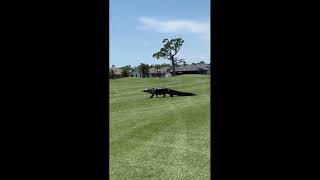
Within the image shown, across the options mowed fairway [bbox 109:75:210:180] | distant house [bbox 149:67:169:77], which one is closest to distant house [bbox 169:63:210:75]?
distant house [bbox 149:67:169:77]

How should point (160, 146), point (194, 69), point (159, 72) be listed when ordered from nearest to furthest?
point (160, 146) → point (194, 69) → point (159, 72)

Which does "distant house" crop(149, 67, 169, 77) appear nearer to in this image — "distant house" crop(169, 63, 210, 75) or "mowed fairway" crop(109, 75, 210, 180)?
"distant house" crop(169, 63, 210, 75)

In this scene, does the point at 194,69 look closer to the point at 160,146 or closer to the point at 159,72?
the point at 159,72

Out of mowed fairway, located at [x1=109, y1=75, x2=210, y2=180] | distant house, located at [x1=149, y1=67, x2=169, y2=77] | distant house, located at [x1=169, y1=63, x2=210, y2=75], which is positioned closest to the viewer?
mowed fairway, located at [x1=109, y1=75, x2=210, y2=180]

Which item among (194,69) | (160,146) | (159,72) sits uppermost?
(194,69)

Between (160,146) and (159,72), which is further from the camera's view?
(159,72)

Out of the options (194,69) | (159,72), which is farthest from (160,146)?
(159,72)

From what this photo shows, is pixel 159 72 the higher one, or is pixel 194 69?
pixel 194 69

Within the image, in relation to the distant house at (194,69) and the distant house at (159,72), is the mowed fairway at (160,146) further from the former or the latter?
the distant house at (159,72)

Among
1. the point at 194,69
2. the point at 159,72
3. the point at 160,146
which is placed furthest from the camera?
the point at 159,72
